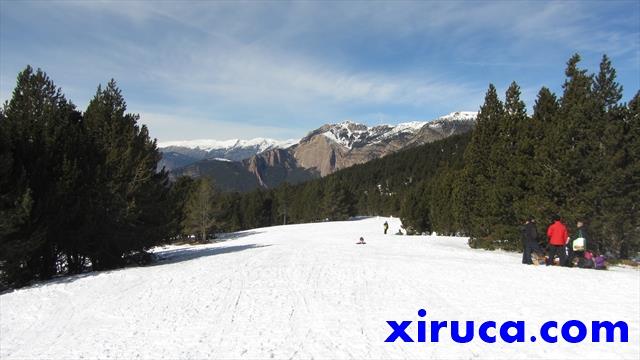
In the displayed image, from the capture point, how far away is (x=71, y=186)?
18969 mm

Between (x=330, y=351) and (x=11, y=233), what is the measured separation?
15.0 metres

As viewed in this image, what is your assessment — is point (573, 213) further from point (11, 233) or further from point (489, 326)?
point (11, 233)

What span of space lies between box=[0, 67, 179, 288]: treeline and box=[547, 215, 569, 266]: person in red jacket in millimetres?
18618

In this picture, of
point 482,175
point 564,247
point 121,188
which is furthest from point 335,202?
point 564,247

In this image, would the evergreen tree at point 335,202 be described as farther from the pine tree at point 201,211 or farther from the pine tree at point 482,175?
the pine tree at point 482,175

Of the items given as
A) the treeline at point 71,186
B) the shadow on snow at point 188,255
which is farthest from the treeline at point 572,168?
the treeline at point 71,186

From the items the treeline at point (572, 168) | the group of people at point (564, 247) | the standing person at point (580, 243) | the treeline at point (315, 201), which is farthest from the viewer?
the treeline at point (315, 201)

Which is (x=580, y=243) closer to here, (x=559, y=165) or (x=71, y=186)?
(x=559, y=165)

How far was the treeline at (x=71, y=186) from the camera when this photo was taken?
17000 mm

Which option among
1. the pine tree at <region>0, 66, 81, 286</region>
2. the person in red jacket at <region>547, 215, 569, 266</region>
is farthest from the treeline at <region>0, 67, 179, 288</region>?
the person in red jacket at <region>547, 215, 569, 266</region>

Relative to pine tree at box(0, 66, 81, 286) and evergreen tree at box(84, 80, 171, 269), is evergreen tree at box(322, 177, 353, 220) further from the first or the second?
pine tree at box(0, 66, 81, 286)

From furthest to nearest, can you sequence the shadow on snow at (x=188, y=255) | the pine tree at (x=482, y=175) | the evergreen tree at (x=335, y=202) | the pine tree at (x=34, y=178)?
the evergreen tree at (x=335, y=202) → the pine tree at (x=482, y=175) → the shadow on snow at (x=188, y=255) → the pine tree at (x=34, y=178)

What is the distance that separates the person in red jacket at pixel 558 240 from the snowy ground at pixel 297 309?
1.93 meters

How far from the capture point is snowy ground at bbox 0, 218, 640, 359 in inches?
319
